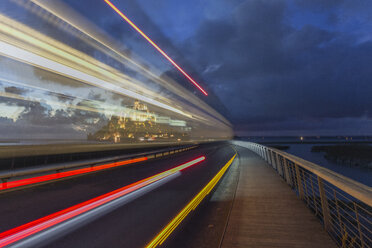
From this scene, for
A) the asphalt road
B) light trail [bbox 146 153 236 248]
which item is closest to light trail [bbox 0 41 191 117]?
the asphalt road

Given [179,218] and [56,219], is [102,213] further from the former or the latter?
[179,218]

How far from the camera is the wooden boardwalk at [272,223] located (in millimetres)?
3811

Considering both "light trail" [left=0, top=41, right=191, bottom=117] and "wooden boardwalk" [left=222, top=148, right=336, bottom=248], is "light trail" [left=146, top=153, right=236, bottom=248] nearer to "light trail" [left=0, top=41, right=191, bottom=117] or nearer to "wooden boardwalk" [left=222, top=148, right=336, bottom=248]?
"wooden boardwalk" [left=222, top=148, right=336, bottom=248]

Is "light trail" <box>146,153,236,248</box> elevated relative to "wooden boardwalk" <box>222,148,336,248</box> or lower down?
lower down

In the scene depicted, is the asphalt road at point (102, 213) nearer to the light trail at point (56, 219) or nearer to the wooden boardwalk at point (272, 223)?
the light trail at point (56, 219)

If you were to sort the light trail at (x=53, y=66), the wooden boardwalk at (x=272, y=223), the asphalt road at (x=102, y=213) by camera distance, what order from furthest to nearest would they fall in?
the light trail at (x=53, y=66) < the asphalt road at (x=102, y=213) < the wooden boardwalk at (x=272, y=223)

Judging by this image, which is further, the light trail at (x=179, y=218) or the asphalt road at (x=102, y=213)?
the asphalt road at (x=102, y=213)

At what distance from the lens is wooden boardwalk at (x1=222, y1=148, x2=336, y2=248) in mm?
3811

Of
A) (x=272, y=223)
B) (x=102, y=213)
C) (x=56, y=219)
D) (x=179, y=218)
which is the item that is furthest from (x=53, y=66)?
(x=272, y=223)

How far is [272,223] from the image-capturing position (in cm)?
461

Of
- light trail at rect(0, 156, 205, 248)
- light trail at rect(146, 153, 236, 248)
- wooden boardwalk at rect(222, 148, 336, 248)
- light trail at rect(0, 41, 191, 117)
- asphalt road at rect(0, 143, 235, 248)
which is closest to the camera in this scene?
wooden boardwalk at rect(222, 148, 336, 248)

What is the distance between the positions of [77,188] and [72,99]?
5.13 metres

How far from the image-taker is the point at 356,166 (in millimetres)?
60281

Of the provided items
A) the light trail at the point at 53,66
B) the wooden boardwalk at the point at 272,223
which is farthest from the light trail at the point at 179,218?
the light trail at the point at 53,66
